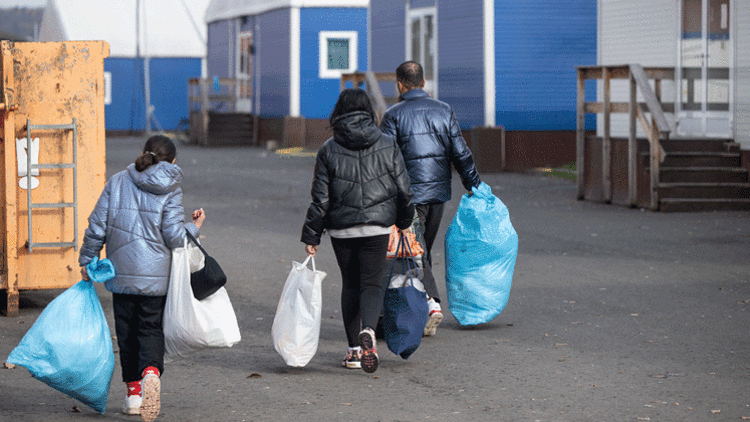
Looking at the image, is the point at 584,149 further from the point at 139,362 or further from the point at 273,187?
the point at 139,362

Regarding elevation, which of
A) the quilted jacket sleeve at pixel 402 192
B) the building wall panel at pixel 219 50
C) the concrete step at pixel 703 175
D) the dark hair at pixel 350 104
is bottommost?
the concrete step at pixel 703 175

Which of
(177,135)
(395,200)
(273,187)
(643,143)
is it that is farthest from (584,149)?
(177,135)

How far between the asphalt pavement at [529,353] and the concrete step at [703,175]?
247cm

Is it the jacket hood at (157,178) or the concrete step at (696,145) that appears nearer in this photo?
the jacket hood at (157,178)

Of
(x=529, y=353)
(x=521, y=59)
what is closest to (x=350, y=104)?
(x=529, y=353)

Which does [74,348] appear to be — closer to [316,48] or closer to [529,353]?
[529,353]

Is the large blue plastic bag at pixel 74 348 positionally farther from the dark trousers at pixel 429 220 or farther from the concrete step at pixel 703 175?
the concrete step at pixel 703 175

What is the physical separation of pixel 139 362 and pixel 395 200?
1769 millimetres

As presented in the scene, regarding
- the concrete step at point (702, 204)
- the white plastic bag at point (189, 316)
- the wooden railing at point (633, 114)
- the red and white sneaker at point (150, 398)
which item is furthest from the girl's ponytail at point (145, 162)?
the concrete step at point (702, 204)

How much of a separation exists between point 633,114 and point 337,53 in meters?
19.3

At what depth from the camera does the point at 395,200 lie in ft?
20.8

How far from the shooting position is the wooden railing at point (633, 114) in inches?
583

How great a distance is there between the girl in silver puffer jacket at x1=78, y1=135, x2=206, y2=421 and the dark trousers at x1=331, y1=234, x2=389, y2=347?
1196 mm

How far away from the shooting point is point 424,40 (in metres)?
25.0
